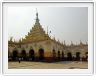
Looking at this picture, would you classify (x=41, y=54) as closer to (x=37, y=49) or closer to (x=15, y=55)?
(x=37, y=49)

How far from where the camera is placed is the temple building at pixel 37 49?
8.61 ft

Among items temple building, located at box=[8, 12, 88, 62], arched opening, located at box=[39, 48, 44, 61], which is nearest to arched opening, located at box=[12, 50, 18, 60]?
temple building, located at box=[8, 12, 88, 62]

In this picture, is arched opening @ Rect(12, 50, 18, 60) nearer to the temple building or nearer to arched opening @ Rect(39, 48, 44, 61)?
the temple building

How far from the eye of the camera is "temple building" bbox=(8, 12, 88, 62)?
103 inches

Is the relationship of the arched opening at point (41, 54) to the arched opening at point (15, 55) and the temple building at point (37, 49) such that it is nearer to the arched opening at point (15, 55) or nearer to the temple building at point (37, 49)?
the temple building at point (37, 49)

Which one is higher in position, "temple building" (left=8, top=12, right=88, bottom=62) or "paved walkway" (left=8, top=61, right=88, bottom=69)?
"temple building" (left=8, top=12, right=88, bottom=62)

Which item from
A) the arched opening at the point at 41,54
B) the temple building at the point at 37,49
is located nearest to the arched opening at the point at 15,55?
the temple building at the point at 37,49

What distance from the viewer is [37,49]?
2629 millimetres

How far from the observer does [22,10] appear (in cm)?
263

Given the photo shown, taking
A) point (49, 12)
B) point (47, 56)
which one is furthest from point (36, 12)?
point (47, 56)

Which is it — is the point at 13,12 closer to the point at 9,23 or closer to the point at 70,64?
the point at 9,23

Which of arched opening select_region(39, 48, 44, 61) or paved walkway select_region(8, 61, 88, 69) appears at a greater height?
arched opening select_region(39, 48, 44, 61)

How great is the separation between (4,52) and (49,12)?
0.32 m

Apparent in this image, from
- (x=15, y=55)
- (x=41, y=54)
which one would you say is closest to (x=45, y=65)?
(x=41, y=54)
